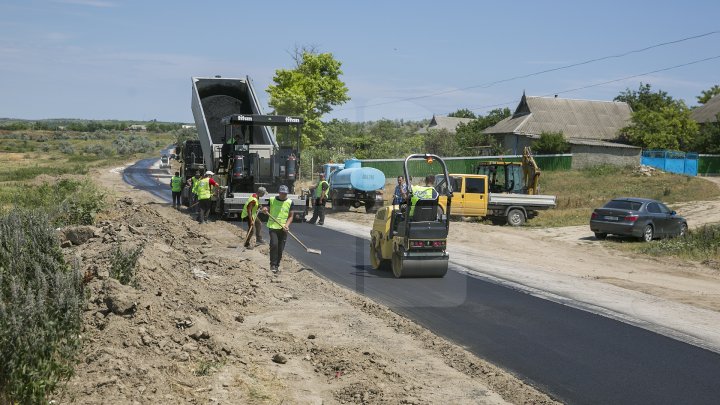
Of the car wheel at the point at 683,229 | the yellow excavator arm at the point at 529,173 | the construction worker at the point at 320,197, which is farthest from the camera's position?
the yellow excavator arm at the point at 529,173

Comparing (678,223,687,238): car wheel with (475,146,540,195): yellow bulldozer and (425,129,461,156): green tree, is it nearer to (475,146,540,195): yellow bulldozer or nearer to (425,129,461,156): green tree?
(475,146,540,195): yellow bulldozer

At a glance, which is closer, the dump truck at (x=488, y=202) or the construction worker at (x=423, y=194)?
the construction worker at (x=423, y=194)

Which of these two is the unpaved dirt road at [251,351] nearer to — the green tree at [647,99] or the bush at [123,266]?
the bush at [123,266]

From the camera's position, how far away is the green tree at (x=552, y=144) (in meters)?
53.9

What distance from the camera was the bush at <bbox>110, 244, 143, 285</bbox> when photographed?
958 cm

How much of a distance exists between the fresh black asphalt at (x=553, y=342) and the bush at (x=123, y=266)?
159 inches

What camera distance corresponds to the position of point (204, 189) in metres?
23.5

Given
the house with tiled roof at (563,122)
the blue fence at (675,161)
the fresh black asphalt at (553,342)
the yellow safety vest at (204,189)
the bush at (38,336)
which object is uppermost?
the house with tiled roof at (563,122)

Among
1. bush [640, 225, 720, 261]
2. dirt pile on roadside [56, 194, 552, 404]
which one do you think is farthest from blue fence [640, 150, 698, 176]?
dirt pile on roadside [56, 194, 552, 404]

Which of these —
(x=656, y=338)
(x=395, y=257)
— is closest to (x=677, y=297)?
(x=656, y=338)

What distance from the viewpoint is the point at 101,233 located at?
1397 cm

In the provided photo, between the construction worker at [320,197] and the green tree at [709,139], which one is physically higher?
the green tree at [709,139]

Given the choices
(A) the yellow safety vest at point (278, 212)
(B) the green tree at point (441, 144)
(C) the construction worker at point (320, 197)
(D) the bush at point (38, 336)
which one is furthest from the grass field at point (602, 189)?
(D) the bush at point (38, 336)

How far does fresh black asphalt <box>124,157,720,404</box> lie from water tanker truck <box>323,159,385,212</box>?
1562cm
